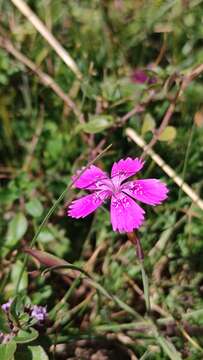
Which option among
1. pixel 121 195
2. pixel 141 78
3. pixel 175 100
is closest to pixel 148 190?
pixel 121 195

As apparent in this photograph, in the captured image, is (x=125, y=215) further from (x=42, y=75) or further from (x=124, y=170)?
(x=42, y=75)

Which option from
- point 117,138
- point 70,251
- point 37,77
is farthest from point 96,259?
point 37,77

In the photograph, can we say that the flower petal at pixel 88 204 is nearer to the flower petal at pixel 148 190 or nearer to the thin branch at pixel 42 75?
the flower petal at pixel 148 190

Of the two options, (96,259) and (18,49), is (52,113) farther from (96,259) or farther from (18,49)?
(96,259)

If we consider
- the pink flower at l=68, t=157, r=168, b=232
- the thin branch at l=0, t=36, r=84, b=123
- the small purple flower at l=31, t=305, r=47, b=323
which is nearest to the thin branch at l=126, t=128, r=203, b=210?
the thin branch at l=0, t=36, r=84, b=123

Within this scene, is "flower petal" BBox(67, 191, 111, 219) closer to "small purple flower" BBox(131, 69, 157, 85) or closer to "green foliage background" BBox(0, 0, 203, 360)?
"green foliage background" BBox(0, 0, 203, 360)

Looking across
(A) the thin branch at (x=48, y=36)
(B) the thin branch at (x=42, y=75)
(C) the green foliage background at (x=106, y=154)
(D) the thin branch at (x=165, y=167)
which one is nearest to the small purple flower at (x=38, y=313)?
(C) the green foliage background at (x=106, y=154)
